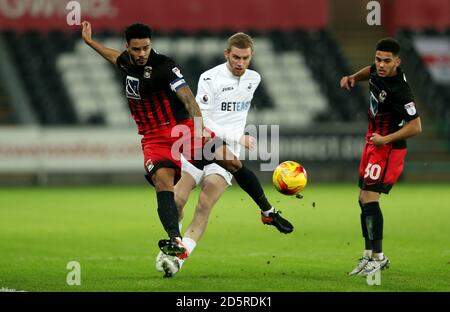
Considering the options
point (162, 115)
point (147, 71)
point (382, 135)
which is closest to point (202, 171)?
point (162, 115)

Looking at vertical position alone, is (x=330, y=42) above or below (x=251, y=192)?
above

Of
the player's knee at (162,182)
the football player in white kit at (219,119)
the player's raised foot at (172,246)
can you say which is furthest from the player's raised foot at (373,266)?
the player's knee at (162,182)

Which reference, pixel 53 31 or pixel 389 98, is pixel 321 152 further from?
pixel 389 98

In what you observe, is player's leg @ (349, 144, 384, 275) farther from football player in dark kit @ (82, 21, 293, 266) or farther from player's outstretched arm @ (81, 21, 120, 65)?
player's outstretched arm @ (81, 21, 120, 65)

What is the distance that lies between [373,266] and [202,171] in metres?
1.81

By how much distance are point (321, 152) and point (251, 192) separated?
1369 cm

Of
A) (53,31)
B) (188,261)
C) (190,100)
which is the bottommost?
(188,261)

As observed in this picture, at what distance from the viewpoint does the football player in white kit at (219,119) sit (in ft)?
30.3

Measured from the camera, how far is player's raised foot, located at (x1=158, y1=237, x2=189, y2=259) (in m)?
8.34

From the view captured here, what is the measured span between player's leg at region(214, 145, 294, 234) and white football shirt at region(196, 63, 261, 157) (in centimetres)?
23

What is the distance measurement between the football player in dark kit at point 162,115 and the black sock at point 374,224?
4.23 feet

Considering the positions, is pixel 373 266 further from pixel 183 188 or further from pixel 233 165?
pixel 183 188

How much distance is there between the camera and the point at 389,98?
355 inches

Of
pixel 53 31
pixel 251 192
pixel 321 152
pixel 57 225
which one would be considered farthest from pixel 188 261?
pixel 53 31
